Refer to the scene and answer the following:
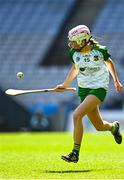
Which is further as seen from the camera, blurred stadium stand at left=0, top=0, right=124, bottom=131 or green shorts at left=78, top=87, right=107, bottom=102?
blurred stadium stand at left=0, top=0, right=124, bottom=131

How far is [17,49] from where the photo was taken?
35656mm

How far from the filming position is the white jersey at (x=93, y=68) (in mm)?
9812

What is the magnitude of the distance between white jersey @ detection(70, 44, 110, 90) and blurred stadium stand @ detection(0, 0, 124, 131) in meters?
21.5

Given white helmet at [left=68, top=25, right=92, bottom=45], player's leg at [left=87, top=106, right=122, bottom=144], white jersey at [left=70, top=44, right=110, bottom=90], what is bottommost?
player's leg at [left=87, top=106, right=122, bottom=144]

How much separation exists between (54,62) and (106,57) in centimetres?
2450

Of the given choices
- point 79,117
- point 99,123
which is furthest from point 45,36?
point 79,117

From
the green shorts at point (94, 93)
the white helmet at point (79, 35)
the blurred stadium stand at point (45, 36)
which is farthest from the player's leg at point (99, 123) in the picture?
the blurred stadium stand at point (45, 36)

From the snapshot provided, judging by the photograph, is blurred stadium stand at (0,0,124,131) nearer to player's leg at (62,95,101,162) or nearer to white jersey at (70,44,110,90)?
white jersey at (70,44,110,90)

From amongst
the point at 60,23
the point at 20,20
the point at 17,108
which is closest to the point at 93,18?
the point at 60,23

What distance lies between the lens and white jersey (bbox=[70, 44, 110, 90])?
9812 millimetres

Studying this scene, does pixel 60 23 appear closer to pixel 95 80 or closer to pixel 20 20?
pixel 20 20

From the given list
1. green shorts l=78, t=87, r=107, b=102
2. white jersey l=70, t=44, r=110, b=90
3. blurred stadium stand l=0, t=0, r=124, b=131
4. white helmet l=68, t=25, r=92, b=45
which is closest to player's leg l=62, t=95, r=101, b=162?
green shorts l=78, t=87, r=107, b=102

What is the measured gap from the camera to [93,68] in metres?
9.82

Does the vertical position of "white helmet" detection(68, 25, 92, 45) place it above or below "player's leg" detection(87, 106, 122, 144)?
above
